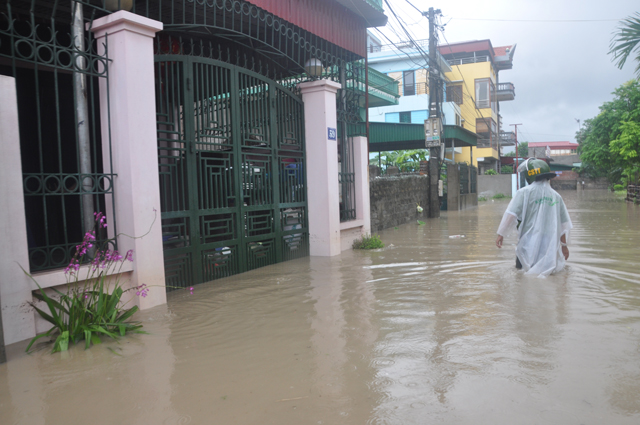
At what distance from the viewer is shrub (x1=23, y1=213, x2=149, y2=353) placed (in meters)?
4.02

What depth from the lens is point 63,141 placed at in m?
8.14

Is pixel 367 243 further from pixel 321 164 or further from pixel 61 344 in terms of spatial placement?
pixel 61 344

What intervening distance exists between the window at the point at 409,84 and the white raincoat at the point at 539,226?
2936cm

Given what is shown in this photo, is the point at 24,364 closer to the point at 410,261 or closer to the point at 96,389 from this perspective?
the point at 96,389

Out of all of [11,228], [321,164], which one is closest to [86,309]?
[11,228]

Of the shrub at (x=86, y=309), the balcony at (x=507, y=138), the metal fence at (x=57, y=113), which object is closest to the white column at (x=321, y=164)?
the metal fence at (x=57, y=113)

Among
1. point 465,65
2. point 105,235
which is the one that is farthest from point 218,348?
point 465,65

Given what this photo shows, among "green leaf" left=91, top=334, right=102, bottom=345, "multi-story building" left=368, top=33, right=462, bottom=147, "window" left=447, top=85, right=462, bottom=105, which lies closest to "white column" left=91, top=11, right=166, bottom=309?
"green leaf" left=91, top=334, right=102, bottom=345

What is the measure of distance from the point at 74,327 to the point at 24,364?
0.51m

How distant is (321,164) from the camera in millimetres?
8516

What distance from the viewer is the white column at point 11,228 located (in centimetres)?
389

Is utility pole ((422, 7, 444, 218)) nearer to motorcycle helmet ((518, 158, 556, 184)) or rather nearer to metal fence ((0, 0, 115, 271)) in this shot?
motorcycle helmet ((518, 158, 556, 184))

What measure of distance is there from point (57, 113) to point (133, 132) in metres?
0.71

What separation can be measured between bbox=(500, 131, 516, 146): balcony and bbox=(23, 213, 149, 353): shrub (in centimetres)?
4972
